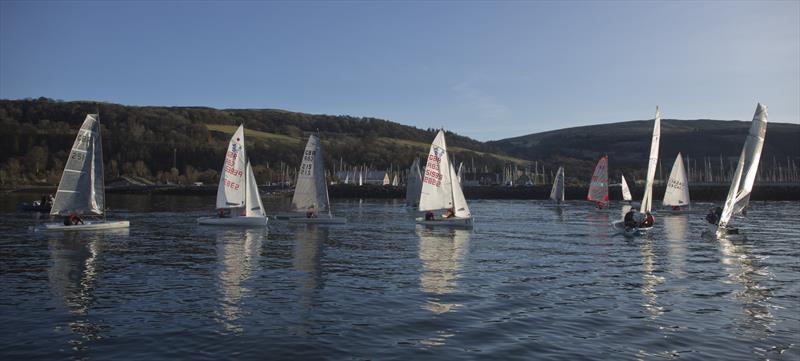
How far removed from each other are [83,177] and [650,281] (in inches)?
1462

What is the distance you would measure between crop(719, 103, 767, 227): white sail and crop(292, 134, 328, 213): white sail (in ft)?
98.2

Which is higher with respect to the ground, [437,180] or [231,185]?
[437,180]

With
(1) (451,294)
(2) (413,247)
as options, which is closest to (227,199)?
(2) (413,247)

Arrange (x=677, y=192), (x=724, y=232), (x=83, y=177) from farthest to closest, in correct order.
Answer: (x=677, y=192) < (x=83, y=177) < (x=724, y=232)

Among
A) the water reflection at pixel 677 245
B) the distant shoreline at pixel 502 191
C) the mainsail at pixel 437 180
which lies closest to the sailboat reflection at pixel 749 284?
the water reflection at pixel 677 245

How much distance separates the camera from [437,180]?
4994cm

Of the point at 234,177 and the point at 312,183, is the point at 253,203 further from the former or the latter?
the point at 312,183

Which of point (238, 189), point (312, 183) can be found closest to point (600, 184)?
point (312, 183)

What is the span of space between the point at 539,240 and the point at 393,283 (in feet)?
66.7

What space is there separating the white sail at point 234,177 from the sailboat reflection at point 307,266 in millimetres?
5072

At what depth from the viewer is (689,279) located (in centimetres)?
2502

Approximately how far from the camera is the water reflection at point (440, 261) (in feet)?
67.3

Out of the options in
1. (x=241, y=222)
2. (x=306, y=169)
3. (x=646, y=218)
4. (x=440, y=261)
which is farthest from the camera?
(x=306, y=169)

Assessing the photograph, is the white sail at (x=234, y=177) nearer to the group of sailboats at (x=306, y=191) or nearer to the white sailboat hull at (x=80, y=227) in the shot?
the group of sailboats at (x=306, y=191)
